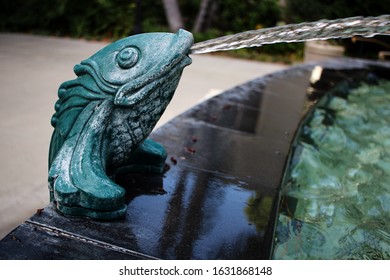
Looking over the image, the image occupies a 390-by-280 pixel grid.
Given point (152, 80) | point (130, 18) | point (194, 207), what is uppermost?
point (130, 18)

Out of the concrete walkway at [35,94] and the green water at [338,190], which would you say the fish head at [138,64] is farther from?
the concrete walkway at [35,94]

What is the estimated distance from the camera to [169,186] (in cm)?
217

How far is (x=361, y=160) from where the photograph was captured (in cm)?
305

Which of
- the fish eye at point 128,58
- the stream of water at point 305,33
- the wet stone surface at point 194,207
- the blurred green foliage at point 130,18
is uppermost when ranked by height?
the blurred green foliage at point 130,18

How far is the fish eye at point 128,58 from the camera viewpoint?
1748 millimetres

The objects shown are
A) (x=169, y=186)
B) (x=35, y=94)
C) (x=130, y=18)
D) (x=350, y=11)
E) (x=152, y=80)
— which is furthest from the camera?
(x=130, y=18)

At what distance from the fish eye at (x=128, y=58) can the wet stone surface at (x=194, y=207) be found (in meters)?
0.63

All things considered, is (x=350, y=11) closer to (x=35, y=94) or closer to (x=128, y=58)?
(x=35, y=94)

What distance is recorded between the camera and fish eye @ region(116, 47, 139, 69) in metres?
1.75

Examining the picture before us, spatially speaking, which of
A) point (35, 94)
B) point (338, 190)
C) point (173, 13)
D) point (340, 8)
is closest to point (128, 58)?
point (338, 190)

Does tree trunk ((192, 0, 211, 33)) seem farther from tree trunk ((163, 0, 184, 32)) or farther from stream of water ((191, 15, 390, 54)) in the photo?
stream of water ((191, 15, 390, 54))

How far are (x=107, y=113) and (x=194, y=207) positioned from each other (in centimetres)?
61

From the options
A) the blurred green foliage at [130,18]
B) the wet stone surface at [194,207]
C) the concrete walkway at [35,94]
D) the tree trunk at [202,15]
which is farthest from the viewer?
the tree trunk at [202,15]

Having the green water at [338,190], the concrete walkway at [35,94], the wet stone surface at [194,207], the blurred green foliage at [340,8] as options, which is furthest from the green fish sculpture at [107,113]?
the blurred green foliage at [340,8]
